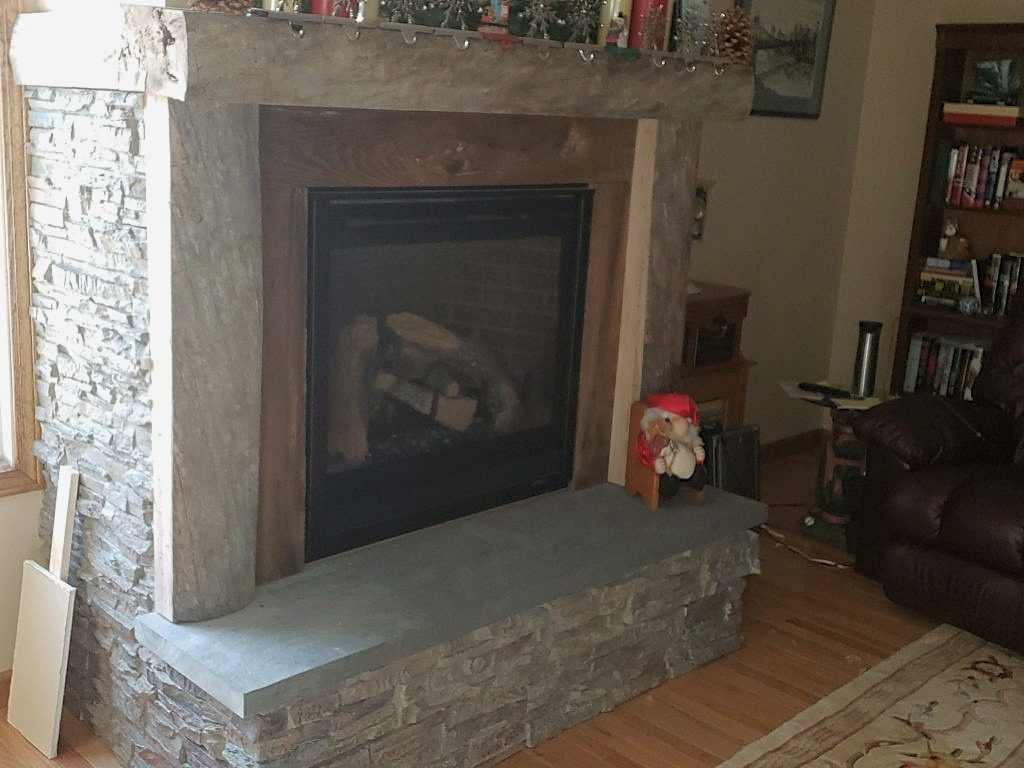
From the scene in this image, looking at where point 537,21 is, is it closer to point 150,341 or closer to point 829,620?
point 150,341

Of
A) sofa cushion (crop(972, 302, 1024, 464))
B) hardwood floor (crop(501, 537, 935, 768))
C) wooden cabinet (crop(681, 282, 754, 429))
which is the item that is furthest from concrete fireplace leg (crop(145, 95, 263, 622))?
sofa cushion (crop(972, 302, 1024, 464))

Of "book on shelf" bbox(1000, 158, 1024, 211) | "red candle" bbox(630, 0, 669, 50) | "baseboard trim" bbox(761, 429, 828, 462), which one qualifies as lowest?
"baseboard trim" bbox(761, 429, 828, 462)

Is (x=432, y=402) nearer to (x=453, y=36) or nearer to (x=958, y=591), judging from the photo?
(x=453, y=36)

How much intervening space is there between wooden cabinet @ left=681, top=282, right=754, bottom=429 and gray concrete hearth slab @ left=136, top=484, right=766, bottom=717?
720 mm

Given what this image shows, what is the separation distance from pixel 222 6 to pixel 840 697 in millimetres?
2166

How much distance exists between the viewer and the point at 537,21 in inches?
95.5

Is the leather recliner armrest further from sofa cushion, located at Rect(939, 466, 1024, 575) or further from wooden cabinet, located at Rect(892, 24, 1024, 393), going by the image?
wooden cabinet, located at Rect(892, 24, 1024, 393)

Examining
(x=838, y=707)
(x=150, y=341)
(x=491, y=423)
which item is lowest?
(x=838, y=707)

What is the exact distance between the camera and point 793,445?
4.82m

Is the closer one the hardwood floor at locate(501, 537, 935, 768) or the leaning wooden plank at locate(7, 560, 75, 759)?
the leaning wooden plank at locate(7, 560, 75, 759)

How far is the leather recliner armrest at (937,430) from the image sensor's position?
3.17 m

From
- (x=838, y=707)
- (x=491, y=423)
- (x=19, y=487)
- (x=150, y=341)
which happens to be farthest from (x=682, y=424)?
(x=19, y=487)

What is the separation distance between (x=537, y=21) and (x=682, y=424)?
43.7 inches

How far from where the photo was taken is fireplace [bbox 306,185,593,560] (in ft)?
7.94
